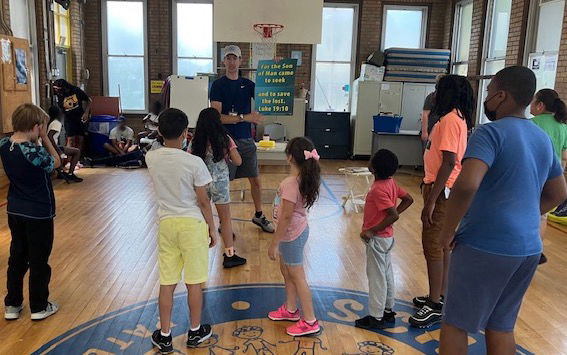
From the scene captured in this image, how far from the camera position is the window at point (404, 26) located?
1063cm

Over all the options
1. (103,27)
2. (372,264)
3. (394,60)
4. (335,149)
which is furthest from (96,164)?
(372,264)

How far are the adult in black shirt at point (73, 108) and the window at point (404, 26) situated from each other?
20.1 ft

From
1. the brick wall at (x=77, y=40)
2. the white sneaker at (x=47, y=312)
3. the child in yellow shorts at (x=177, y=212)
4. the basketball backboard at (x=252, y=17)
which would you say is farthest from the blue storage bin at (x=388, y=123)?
the white sneaker at (x=47, y=312)

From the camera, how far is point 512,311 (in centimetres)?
195

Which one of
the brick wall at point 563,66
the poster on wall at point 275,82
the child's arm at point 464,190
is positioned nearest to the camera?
the child's arm at point 464,190

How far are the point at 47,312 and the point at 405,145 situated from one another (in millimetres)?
7299

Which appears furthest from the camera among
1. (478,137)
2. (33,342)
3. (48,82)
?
(48,82)

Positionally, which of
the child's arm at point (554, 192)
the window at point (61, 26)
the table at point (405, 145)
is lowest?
the table at point (405, 145)

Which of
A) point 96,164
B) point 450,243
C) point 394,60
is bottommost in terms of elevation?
point 96,164

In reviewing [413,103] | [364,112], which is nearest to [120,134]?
[364,112]

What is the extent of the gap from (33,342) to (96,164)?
657 centimetres

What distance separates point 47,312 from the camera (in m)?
3.05

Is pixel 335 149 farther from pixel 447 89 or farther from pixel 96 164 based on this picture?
pixel 447 89

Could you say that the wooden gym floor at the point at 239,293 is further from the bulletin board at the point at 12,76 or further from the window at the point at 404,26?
the window at the point at 404,26
